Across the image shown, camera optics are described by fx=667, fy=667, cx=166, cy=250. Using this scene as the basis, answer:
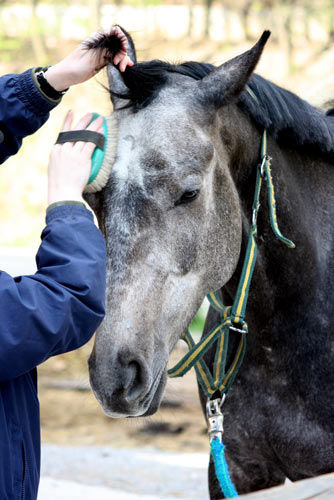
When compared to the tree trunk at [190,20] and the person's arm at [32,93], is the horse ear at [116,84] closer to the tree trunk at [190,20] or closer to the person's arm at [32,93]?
the person's arm at [32,93]

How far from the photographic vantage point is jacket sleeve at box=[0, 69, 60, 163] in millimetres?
1882

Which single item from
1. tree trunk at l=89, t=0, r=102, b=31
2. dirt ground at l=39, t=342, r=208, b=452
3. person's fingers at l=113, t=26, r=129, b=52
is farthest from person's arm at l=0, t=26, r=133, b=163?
tree trunk at l=89, t=0, r=102, b=31

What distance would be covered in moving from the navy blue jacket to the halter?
0.78 m

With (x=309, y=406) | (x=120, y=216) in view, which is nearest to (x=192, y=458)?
(x=309, y=406)

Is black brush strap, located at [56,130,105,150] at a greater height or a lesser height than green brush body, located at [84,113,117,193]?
greater

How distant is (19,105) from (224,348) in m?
1.13

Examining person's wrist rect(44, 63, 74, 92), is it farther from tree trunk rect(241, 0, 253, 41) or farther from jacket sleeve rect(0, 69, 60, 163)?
tree trunk rect(241, 0, 253, 41)

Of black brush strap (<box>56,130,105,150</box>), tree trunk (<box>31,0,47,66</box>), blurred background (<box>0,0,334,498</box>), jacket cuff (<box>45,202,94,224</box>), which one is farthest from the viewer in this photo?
tree trunk (<box>31,0,47,66</box>)

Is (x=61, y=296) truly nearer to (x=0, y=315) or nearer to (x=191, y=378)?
(x=0, y=315)

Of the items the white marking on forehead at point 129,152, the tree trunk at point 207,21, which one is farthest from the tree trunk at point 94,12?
the white marking on forehead at point 129,152

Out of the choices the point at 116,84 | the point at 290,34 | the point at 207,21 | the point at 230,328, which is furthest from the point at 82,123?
the point at 207,21

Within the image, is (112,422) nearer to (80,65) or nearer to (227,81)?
(227,81)

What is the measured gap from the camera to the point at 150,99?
209cm

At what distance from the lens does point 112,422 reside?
5.64 m
